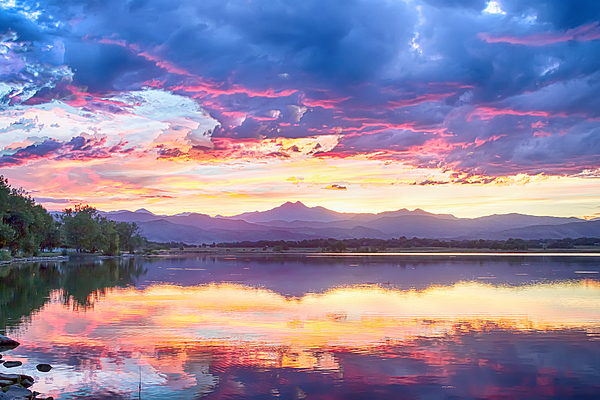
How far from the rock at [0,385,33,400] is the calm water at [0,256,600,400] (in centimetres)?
64

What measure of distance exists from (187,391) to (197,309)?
16.9 m

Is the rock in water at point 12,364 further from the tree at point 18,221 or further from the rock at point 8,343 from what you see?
the tree at point 18,221

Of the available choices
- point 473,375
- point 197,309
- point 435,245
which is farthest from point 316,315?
point 435,245

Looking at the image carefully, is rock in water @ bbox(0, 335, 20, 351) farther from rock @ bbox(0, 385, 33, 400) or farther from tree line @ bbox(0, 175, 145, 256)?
tree line @ bbox(0, 175, 145, 256)

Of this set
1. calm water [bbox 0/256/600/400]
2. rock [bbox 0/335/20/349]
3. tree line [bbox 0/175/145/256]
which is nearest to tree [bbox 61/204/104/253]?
tree line [bbox 0/175/145/256]

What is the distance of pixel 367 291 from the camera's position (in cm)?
4291

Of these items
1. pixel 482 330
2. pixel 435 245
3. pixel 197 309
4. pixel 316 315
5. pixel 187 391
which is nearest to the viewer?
pixel 187 391

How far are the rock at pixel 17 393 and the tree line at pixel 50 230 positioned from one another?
219 feet

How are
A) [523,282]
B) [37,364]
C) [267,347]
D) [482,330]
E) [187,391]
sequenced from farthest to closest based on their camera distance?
[523,282] → [482,330] → [267,347] → [37,364] → [187,391]

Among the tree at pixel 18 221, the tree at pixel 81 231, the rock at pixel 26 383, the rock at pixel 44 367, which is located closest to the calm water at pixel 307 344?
the rock at pixel 44 367

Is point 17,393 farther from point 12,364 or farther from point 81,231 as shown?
point 81,231

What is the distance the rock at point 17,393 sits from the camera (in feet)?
44.5

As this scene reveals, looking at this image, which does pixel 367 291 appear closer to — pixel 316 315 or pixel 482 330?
pixel 316 315

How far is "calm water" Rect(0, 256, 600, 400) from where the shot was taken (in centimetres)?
1567
